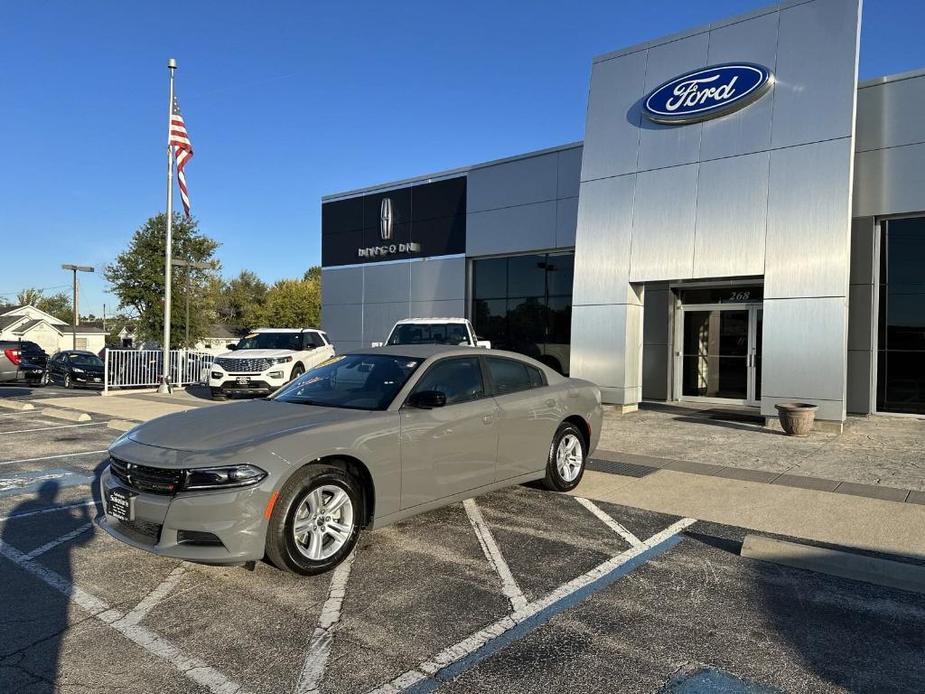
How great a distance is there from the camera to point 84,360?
23875mm

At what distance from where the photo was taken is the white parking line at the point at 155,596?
12.5 ft

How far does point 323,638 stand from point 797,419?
9575 millimetres

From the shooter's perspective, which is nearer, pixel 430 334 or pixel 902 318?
pixel 902 318

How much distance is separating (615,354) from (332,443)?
34.5 ft

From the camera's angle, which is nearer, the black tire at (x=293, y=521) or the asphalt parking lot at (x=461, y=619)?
the asphalt parking lot at (x=461, y=619)

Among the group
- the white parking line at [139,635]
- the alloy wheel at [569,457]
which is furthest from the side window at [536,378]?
the white parking line at [139,635]

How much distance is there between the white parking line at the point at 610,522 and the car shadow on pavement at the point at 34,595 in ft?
12.7

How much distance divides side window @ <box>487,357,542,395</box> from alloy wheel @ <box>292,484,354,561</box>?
2.00 metres

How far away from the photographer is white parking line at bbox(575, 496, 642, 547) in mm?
5348

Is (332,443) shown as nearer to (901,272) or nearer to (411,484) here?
(411,484)

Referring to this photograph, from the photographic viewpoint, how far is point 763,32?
12609 millimetres

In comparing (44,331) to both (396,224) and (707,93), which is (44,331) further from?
(707,93)

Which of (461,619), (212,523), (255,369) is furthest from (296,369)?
(461,619)

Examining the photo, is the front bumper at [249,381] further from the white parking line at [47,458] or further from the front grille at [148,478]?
the front grille at [148,478]
